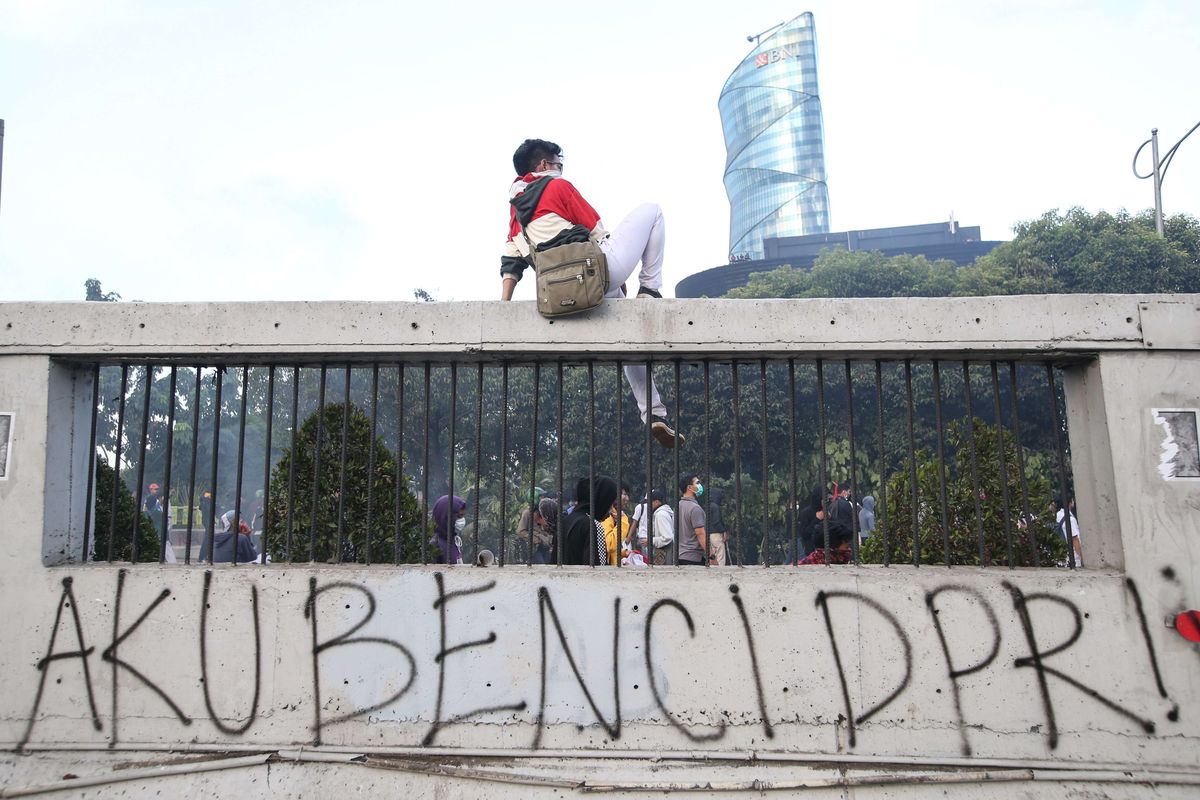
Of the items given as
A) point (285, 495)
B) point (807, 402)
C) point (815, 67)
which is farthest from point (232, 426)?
point (815, 67)

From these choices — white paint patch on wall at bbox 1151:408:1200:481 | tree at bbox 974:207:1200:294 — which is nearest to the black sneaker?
white paint patch on wall at bbox 1151:408:1200:481

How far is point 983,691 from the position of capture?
4.07m

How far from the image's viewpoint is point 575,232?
15.4 feet

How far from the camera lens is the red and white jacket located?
4781 mm

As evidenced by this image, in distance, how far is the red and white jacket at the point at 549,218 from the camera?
15.7 ft

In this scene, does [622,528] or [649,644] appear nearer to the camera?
[649,644]

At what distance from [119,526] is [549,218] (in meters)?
3.75

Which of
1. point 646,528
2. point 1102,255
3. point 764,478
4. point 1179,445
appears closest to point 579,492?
point 646,528

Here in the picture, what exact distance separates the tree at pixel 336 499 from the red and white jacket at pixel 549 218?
1.24 meters

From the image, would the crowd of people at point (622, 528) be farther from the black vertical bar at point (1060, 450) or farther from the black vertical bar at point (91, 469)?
the black vertical bar at point (91, 469)

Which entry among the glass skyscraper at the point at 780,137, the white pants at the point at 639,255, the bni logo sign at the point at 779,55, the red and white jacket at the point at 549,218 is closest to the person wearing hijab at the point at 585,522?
the white pants at the point at 639,255

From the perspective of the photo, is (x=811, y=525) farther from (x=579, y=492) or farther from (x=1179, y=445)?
(x=1179, y=445)

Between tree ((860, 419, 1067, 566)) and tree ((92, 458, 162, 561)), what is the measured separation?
4.10m

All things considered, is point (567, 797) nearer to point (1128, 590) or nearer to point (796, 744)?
point (796, 744)
